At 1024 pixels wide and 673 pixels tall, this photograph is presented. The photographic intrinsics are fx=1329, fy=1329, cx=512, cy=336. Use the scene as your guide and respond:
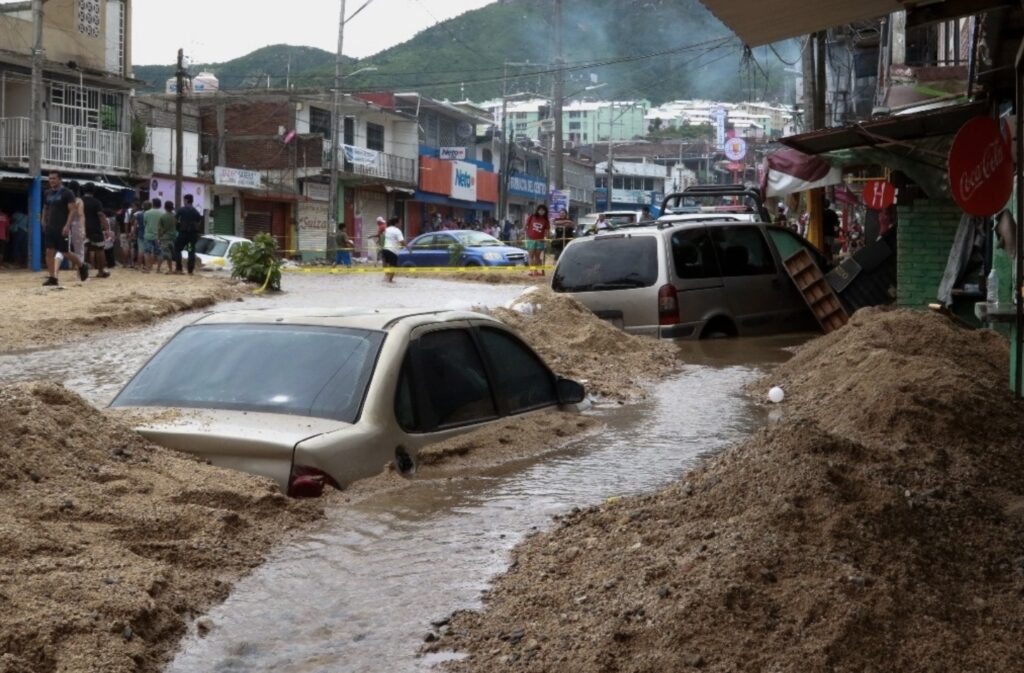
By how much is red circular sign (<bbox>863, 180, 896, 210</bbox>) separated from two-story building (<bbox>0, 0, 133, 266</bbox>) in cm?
2184

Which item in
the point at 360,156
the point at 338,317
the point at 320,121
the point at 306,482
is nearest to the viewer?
the point at 306,482

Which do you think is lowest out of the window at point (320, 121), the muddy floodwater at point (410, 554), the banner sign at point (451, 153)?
the muddy floodwater at point (410, 554)

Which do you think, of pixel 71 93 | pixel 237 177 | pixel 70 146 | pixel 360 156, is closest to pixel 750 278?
pixel 70 146

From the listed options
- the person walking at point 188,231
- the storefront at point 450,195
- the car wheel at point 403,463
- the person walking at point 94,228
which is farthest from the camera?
the storefront at point 450,195

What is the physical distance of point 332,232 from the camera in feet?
165

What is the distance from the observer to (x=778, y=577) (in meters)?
3.89

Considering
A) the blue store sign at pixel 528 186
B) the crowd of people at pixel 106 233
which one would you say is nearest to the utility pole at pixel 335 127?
the crowd of people at pixel 106 233

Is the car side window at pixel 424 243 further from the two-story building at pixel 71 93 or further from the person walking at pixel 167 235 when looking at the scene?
the person walking at pixel 167 235

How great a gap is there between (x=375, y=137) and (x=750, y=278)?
50.5 metres

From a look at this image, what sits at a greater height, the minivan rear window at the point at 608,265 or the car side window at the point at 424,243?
the car side window at the point at 424,243

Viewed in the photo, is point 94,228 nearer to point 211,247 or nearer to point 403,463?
point 211,247

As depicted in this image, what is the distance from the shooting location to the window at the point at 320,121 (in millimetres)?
58947

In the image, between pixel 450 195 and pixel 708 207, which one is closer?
pixel 708 207

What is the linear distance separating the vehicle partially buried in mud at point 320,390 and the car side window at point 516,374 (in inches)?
0.6
